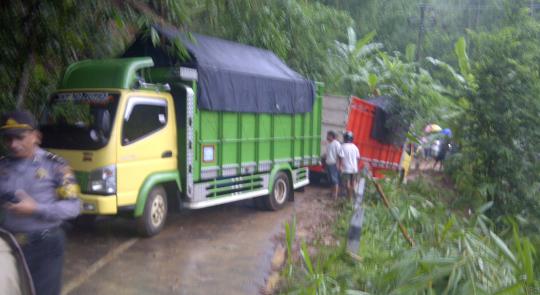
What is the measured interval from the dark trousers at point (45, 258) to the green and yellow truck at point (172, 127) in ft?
12.6

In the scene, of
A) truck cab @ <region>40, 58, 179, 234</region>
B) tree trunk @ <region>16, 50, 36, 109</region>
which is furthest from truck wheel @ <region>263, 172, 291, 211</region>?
tree trunk @ <region>16, 50, 36, 109</region>

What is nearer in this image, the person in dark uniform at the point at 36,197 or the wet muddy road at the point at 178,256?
the person in dark uniform at the point at 36,197

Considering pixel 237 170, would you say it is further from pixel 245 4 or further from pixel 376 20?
pixel 376 20

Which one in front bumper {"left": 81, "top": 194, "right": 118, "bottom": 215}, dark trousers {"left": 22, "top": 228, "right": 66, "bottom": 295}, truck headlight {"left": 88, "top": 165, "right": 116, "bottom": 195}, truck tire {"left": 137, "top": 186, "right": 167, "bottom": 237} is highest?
dark trousers {"left": 22, "top": 228, "right": 66, "bottom": 295}

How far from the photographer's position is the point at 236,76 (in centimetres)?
960

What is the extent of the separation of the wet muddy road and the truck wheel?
1.78 ft

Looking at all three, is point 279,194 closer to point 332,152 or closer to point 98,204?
point 332,152

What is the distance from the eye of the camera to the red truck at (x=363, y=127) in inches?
543

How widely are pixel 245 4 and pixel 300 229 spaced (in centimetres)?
370

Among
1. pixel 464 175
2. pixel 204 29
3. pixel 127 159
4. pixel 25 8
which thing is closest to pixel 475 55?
pixel 464 175

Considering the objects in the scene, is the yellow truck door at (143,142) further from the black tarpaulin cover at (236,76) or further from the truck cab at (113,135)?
the black tarpaulin cover at (236,76)

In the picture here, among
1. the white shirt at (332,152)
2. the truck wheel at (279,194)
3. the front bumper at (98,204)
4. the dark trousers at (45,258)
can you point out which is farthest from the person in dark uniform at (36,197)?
the white shirt at (332,152)

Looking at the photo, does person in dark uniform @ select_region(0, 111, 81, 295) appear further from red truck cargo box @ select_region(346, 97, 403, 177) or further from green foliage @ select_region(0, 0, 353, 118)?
red truck cargo box @ select_region(346, 97, 403, 177)

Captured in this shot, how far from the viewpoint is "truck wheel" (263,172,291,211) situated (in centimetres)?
1099
